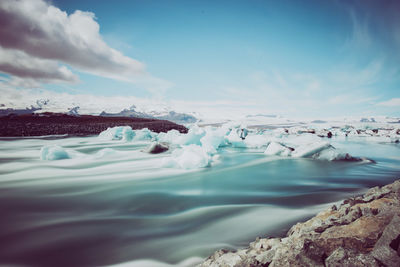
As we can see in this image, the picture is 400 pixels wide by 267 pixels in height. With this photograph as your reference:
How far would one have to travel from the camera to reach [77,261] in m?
2.04

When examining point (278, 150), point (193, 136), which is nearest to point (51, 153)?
point (193, 136)

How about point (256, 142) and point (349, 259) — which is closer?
point (349, 259)

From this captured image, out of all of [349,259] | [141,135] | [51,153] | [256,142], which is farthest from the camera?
[141,135]

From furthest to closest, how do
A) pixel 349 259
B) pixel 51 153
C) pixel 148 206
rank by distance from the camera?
pixel 51 153, pixel 148 206, pixel 349 259

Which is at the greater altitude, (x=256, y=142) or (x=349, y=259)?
(x=349, y=259)

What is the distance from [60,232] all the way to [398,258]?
3236mm

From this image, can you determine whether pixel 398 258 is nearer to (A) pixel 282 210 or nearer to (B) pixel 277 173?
(A) pixel 282 210

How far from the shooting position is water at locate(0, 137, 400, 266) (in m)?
2.23

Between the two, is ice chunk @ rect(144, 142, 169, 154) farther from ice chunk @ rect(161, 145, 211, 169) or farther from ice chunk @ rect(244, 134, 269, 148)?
ice chunk @ rect(244, 134, 269, 148)

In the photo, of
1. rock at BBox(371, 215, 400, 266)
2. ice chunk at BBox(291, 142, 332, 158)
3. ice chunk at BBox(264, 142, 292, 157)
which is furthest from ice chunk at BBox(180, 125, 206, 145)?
rock at BBox(371, 215, 400, 266)

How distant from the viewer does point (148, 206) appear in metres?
3.53

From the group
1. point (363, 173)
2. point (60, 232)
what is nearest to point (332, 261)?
point (60, 232)

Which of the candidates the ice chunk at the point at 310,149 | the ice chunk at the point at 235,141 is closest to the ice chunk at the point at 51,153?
the ice chunk at the point at 235,141

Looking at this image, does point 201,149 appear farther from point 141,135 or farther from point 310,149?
point 141,135
